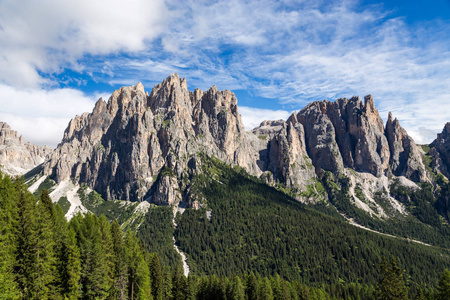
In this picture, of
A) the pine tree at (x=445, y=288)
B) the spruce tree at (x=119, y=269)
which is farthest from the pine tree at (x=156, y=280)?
the pine tree at (x=445, y=288)

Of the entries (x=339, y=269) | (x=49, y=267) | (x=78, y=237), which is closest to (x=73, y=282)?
(x=49, y=267)

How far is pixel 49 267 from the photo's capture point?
145ft

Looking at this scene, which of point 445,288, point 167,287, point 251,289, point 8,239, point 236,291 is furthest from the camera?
point 251,289

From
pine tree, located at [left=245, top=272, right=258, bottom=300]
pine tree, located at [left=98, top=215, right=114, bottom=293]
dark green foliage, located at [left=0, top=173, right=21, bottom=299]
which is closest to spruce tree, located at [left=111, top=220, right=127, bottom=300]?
pine tree, located at [left=98, top=215, right=114, bottom=293]

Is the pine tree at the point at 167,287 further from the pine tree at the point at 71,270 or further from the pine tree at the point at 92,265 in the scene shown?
the pine tree at the point at 71,270

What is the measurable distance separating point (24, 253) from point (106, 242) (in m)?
17.6

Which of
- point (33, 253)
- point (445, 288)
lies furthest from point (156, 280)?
point (445, 288)

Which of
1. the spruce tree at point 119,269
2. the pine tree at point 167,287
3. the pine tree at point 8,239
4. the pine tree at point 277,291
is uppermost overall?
the pine tree at point 8,239

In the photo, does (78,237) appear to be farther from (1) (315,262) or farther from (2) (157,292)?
(1) (315,262)

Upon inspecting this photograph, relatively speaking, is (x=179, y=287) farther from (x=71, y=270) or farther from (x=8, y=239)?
(x=8, y=239)

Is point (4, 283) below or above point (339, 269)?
above

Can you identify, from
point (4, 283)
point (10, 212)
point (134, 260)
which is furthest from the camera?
point (134, 260)

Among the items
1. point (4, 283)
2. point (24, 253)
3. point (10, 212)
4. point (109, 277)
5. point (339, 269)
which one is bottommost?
point (339, 269)

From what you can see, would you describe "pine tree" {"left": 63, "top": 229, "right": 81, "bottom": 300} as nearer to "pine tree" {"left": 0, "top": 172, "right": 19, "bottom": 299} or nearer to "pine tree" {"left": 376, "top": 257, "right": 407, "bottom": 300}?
"pine tree" {"left": 0, "top": 172, "right": 19, "bottom": 299}
